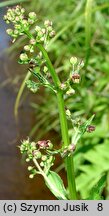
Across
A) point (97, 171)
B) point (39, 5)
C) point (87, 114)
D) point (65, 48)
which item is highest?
point (39, 5)

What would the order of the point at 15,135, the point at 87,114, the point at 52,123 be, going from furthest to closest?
the point at 15,135 → the point at 52,123 → the point at 87,114

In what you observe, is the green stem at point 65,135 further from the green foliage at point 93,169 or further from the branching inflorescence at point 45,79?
the green foliage at point 93,169

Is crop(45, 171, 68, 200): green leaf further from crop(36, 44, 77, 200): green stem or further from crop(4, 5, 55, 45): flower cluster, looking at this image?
crop(4, 5, 55, 45): flower cluster

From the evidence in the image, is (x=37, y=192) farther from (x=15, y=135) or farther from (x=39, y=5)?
(x=39, y=5)

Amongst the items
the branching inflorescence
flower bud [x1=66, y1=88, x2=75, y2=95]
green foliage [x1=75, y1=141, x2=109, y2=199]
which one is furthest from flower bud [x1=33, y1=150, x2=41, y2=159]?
green foliage [x1=75, y1=141, x2=109, y2=199]

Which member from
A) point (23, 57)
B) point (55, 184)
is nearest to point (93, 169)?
point (55, 184)

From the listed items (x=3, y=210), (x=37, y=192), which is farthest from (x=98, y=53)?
(x=3, y=210)
